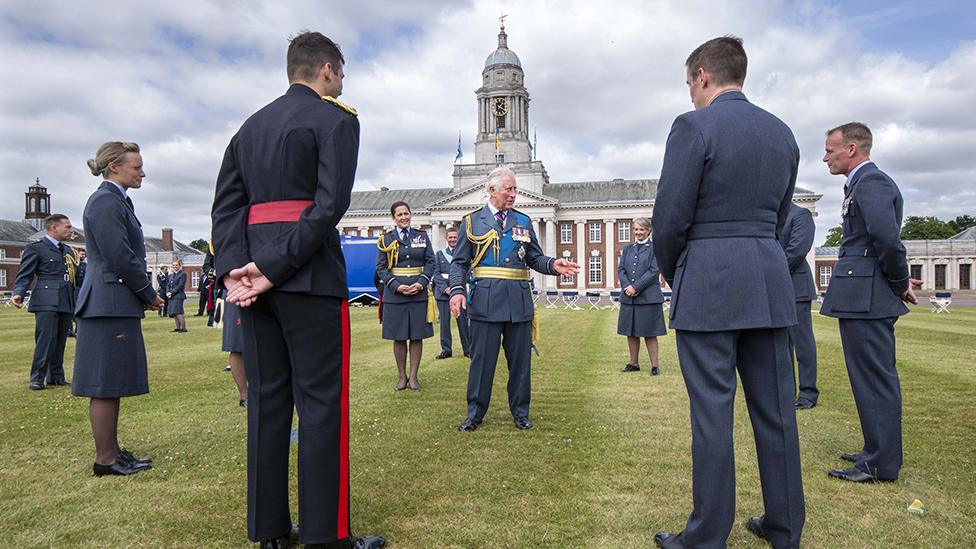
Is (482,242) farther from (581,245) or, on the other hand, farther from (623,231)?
(623,231)

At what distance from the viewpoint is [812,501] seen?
172 inches

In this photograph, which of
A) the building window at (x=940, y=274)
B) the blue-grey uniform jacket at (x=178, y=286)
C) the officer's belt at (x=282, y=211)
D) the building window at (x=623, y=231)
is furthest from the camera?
the building window at (x=940, y=274)

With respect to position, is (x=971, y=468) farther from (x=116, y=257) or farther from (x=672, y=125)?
(x=116, y=257)

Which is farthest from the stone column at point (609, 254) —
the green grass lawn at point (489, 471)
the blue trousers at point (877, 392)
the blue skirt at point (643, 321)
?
the blue trousers at point (877, 392)

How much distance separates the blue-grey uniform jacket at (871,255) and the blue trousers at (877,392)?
5.6 inches

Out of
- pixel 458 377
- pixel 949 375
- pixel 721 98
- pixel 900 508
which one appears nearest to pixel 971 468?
pixel 900 508

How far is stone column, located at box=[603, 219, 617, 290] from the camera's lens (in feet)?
266

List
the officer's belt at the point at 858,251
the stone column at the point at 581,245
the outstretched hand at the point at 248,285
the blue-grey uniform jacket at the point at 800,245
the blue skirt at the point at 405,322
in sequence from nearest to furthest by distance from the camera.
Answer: the outstretched hand at the point at 248,285
the officer's belt at the point at 858,251
the blue-grey uniform jacket at the point at 800,245
the blue skirt at the point at 405,322
the stone column at the point at 581,245

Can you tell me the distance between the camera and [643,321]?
10258mm

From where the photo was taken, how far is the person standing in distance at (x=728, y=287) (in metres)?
3.43

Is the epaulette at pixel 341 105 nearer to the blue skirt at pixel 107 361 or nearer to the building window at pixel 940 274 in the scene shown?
the blue skirt at pixel 107 361

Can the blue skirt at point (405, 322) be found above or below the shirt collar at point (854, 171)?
below

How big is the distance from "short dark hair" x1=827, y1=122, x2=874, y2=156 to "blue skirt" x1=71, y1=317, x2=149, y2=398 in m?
6.16

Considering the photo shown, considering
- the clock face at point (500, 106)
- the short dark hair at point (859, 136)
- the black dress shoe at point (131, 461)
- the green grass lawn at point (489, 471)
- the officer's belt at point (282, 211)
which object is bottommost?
the green grass lawn at point (489, 471)
